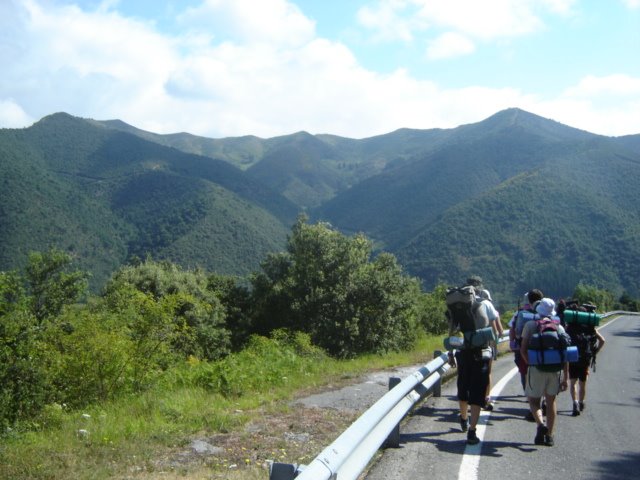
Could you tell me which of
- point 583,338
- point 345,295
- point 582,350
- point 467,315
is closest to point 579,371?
point 582,350

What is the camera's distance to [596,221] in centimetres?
14175

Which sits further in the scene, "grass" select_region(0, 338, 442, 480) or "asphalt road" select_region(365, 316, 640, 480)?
"asphalt road" select_region(365, 316, 640, 480)

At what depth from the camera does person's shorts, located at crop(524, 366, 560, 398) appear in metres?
6.25

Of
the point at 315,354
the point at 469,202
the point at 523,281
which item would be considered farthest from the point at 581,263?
the point at 315,354

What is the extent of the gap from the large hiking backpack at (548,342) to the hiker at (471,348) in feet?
1.57

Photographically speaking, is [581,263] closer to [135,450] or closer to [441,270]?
[441,270]

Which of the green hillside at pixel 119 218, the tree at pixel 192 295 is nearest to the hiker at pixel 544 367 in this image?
the tree at pixel 192 295

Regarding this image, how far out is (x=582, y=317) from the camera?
8.03 metres

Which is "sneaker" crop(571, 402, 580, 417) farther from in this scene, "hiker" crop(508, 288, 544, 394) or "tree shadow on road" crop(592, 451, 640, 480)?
"tree shadow on road" crop(592, 451, 640, 480)

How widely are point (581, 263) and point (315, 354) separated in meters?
131

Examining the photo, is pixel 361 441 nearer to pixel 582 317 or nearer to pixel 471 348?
pixel 471 348

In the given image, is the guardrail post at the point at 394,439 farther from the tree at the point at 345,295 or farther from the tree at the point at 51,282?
the tree at the point at 51,282

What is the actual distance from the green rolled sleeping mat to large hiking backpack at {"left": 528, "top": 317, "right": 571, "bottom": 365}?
6.56 feet

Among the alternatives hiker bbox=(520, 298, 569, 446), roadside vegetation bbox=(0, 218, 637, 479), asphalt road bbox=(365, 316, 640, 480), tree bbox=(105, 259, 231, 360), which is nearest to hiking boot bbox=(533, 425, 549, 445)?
hiker bbox=(520, 298, 569, 446)
